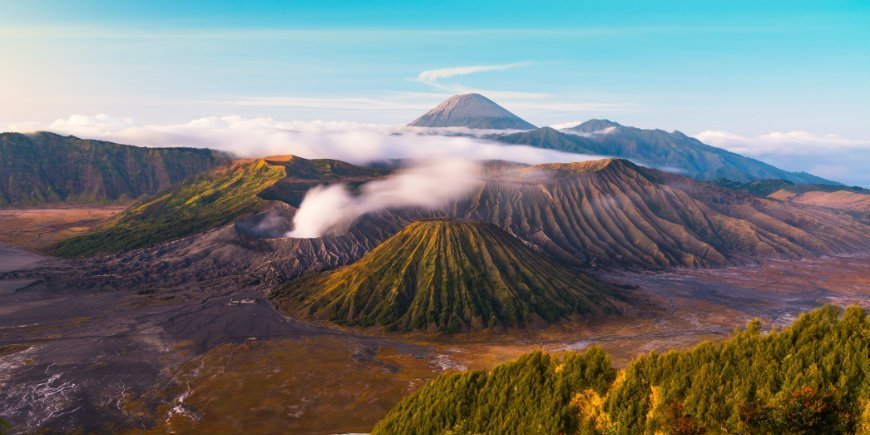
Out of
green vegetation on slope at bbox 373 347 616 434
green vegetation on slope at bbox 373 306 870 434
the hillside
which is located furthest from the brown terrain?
green vegetation on slope at bbox 373 306 870 434

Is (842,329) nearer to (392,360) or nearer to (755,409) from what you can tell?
(755,409)

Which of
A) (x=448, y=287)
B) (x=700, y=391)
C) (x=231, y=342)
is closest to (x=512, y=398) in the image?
(x=700, y=391)

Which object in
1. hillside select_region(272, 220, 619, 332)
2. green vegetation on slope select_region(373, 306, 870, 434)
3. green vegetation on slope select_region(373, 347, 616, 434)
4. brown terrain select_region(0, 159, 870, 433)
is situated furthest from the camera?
hillside select_region(272, 220, 619, 332)

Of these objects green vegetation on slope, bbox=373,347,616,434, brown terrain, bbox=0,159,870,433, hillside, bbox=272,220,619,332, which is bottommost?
brown terrain, bbox=0,159,870,433

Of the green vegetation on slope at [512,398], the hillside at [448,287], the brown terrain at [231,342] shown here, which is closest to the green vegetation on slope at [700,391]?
the green vegetation on slope at [512,398]

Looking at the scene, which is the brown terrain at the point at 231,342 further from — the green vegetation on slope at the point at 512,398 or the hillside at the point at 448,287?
the green vegetation on slope at the point at 512,398

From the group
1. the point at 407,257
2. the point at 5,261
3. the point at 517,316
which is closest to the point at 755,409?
the point at 517,316

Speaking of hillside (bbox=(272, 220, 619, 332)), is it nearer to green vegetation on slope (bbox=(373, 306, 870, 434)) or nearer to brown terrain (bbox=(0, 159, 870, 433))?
brown terrain (bbox=(0, 159, 870, 433))
